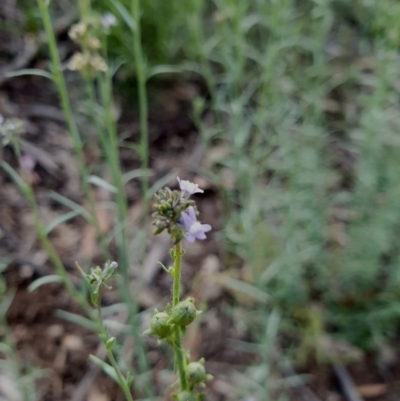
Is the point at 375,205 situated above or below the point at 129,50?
below

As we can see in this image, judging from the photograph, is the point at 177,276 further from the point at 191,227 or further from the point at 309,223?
the point at 309,223

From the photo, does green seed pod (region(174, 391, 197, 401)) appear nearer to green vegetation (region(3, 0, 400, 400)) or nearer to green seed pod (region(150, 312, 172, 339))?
green seed pod (region(150, 312, 172, 339))

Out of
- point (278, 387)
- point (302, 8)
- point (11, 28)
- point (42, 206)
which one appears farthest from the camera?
point (302, 8)

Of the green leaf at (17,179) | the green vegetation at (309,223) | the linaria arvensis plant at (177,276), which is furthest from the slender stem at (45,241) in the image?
the linaria arvensis plant at (177,276)

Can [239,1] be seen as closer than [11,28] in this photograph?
Yes

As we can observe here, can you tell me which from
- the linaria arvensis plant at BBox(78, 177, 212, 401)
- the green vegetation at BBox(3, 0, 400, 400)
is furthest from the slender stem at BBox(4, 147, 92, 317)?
the linaria arvensis plant at BBox(78, 177, 212, 401)

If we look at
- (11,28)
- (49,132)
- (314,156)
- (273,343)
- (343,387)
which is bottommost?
(343,387)

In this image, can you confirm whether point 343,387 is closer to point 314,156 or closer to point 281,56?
point 314,156

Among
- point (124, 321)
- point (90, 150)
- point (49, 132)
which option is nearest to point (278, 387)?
point (124, 321)
